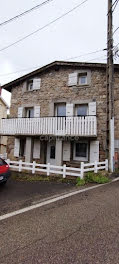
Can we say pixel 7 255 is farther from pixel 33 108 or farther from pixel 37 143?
pixel 33 108

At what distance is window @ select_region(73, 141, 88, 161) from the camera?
11.5 meters

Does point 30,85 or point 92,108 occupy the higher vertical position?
point 30,85

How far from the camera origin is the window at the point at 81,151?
1153 cm

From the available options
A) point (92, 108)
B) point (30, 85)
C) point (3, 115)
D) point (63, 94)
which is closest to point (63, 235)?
point (92, 108)

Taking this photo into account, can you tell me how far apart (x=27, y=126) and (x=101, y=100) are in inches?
207

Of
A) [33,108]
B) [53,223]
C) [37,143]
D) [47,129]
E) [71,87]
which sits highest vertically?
[71,87]

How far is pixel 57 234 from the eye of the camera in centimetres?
323

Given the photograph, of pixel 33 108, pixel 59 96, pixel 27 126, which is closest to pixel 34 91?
pixel 33 108

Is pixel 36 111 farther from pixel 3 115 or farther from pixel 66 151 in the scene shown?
pixel 3 115

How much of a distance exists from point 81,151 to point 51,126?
2.66m

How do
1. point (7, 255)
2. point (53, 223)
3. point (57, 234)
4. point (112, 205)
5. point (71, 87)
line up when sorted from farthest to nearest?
point (71, 87) → point (112, 205) → point (53, 223) → point (57, 234) → point (7, 255)

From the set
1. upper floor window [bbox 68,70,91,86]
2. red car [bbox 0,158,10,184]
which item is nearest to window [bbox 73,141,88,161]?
upper floor window [bbox 68,70,91,86]

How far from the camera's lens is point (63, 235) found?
3.18 metres

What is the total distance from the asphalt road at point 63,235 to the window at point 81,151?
6579mm
